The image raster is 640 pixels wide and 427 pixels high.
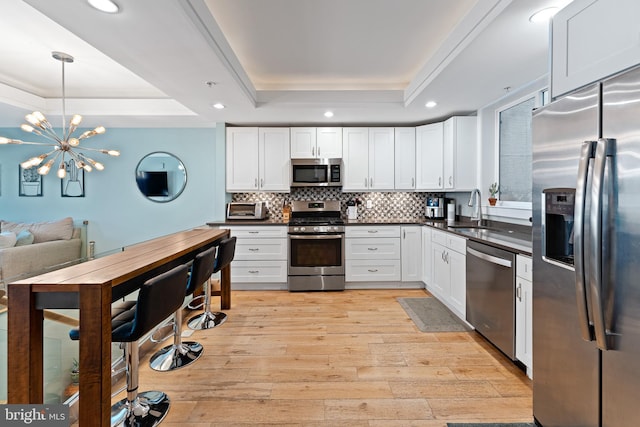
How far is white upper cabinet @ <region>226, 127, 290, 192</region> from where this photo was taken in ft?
14.6

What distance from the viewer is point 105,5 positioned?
1.77 m

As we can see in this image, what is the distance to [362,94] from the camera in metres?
3.78

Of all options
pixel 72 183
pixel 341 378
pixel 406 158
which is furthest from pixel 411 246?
pixel 72 183

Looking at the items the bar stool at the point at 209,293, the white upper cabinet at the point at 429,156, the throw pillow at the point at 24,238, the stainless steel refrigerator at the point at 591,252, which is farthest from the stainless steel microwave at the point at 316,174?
the throw pillow at the point at 24,238

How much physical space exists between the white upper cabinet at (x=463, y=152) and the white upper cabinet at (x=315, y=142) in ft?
4.98

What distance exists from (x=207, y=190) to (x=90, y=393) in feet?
12.8

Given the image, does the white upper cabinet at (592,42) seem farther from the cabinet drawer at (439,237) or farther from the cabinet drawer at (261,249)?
the cabinet drawer at (261,249)

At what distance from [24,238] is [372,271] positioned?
492 cm

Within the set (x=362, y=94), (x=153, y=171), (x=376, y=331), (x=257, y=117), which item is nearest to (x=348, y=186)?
(x=362, y=94)

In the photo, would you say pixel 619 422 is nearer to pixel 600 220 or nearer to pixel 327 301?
pixel 600 220

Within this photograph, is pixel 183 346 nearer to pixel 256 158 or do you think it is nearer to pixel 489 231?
pixel 256 158

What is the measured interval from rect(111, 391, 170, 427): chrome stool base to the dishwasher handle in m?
2.49

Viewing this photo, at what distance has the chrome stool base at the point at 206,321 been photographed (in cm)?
302

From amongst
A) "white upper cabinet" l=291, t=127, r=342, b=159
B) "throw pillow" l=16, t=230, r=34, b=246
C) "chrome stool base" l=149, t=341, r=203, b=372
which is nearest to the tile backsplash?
"white upper cabinet" l=291, t=127, r=342, b=159
